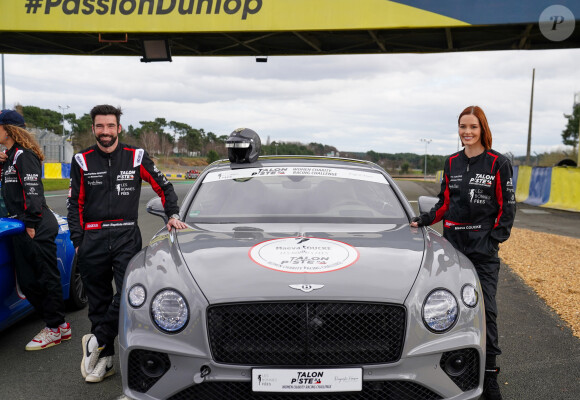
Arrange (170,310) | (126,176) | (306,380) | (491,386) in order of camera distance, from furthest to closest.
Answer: (126,176)
(491,386)
(170,310)
(306,380)

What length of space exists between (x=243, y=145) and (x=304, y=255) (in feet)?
5.38

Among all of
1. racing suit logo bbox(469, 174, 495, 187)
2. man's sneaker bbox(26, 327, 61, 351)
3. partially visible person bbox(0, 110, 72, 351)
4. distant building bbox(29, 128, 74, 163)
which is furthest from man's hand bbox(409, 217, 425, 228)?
distant building bbox(29, 128, 74, 163)

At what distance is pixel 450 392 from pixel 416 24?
1216cm

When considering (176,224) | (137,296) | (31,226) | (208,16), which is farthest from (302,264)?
(208,16)

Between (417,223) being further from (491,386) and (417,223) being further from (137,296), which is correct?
(137,296)

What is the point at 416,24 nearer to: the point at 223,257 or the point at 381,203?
the point at 381,203

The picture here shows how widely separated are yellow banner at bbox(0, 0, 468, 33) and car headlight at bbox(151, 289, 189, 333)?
12230 millimetres

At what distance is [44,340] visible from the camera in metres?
4.24

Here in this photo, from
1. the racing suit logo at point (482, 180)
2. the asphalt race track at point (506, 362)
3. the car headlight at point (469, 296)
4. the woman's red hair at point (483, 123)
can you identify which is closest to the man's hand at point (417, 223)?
the racing suit logo at point (482, 180)

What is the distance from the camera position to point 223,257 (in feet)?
9.50

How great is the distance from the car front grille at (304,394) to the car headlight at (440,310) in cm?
30

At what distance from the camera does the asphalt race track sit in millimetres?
3418

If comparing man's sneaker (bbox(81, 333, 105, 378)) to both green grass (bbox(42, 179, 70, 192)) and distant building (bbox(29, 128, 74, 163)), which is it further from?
distant building (bbox(29, 128, 74, 163))

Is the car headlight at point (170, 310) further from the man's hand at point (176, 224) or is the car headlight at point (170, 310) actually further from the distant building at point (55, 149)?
the distant building at point (55, 149)
